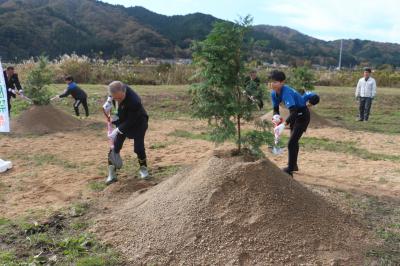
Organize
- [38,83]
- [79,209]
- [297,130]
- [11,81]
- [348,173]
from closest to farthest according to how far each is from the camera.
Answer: [79,209] → [297,130] → [348,173] → [38,83] → [11,81]

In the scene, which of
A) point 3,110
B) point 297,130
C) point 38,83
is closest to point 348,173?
point 297,130

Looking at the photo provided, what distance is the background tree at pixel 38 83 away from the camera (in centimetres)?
1088

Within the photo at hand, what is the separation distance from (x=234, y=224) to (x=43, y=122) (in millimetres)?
7697

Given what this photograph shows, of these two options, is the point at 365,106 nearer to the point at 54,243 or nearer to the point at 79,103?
the point at 79,103

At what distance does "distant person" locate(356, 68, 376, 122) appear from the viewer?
40.2 feet

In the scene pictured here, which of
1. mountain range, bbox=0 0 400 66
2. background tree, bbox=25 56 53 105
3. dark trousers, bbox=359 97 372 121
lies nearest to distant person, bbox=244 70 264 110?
background tree, bbox=25 56 53 105

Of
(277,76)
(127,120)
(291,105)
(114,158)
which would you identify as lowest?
(114,158)

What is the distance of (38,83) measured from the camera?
10.9 metres

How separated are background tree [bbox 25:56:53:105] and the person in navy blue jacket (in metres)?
6.78

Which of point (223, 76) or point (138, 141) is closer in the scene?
point (223, 76)

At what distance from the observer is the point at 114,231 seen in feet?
14.7

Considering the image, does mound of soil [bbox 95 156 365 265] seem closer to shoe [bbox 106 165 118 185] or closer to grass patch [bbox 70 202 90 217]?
grass patch [bbox 70 202 90 217]

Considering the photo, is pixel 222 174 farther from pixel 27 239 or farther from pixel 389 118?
pixel 389 118

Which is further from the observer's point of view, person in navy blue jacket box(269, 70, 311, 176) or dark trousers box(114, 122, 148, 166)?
dark trousers box(114, 122, 148, 166)
